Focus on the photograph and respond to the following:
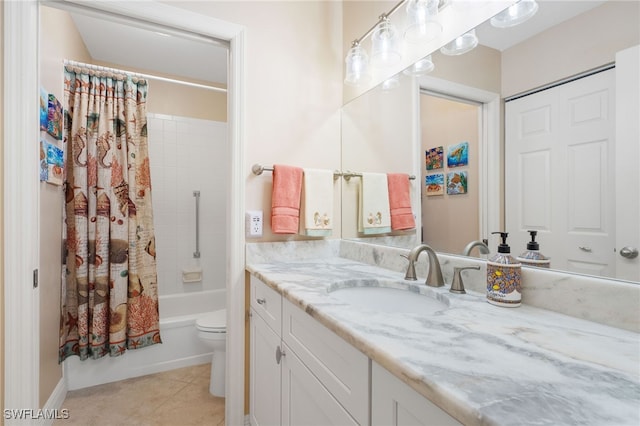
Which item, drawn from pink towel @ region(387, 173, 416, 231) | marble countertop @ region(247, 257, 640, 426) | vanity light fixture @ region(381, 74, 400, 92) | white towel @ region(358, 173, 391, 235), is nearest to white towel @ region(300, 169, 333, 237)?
white towel @ region(358, 173, 391, 235)

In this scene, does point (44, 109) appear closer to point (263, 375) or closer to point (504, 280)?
point (263, 375)

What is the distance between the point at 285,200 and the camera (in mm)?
1541

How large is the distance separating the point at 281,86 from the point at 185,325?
1.78 meters

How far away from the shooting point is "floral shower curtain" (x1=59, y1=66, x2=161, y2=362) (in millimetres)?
1929

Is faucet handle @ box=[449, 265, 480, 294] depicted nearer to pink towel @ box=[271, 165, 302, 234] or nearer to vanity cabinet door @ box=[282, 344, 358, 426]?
vanity cabinet door @ box=[282, 344, 358, 426]

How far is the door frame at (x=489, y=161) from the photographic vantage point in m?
0.98

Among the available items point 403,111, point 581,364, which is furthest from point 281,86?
point 581,364

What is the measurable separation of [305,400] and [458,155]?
A: 0.97 m

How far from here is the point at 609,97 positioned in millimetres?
724

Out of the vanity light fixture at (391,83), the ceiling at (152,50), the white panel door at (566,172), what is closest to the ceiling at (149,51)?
the ceiling at (152,50)

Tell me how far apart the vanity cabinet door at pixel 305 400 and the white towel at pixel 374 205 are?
0.79 meters

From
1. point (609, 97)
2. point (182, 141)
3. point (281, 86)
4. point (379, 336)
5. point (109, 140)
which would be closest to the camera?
point (379, 336)

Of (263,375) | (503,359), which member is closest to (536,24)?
(503,359)

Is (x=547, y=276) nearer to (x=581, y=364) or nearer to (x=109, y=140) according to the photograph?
(x=581, y=364)
